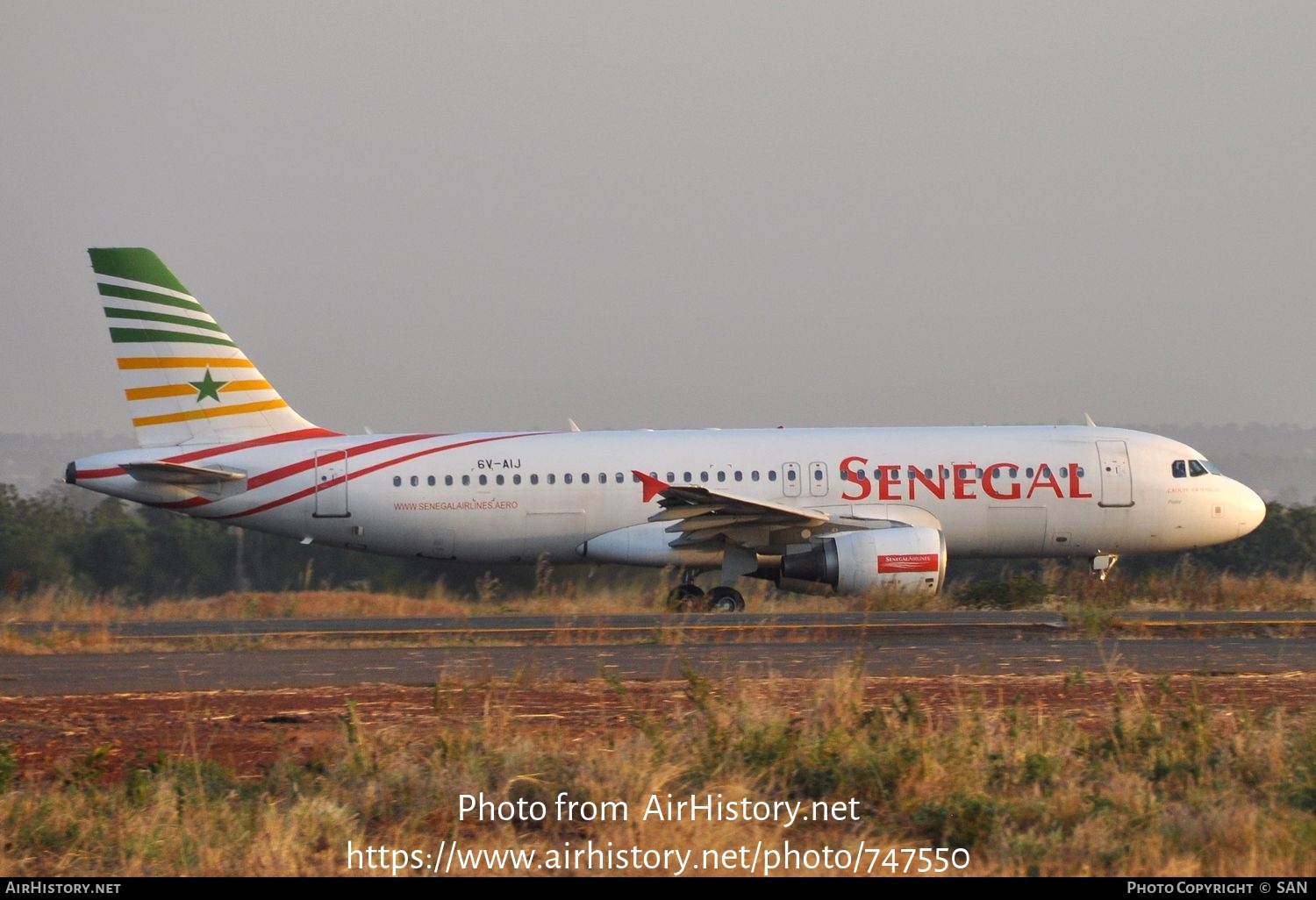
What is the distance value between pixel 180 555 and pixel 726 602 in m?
16.6

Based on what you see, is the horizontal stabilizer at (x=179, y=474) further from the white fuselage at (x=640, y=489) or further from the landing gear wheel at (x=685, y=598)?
the landing gear wheel at (x=685, y=598)

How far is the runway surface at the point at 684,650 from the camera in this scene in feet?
46.5

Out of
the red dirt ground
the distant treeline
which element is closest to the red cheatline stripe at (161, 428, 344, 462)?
the distant treeline

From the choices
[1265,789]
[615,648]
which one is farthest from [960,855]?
[615,648]

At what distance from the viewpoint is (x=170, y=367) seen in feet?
77.7

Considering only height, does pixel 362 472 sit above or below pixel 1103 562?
above

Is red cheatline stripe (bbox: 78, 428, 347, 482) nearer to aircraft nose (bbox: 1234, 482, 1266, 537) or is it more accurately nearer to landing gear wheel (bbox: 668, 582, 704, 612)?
landing gear wheel (bbox: 668, 582, 704, 612)

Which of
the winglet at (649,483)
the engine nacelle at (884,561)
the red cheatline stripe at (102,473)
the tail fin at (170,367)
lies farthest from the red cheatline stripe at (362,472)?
the engine nacelle at (884,561)

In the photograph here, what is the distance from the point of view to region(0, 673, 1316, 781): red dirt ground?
9.97 meters

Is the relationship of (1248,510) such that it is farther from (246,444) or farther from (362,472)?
(246,444)

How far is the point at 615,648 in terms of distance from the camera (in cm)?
1653

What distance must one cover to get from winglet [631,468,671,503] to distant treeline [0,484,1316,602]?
9.13 metres

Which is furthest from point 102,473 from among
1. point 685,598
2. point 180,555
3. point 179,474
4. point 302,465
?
point 180,555
